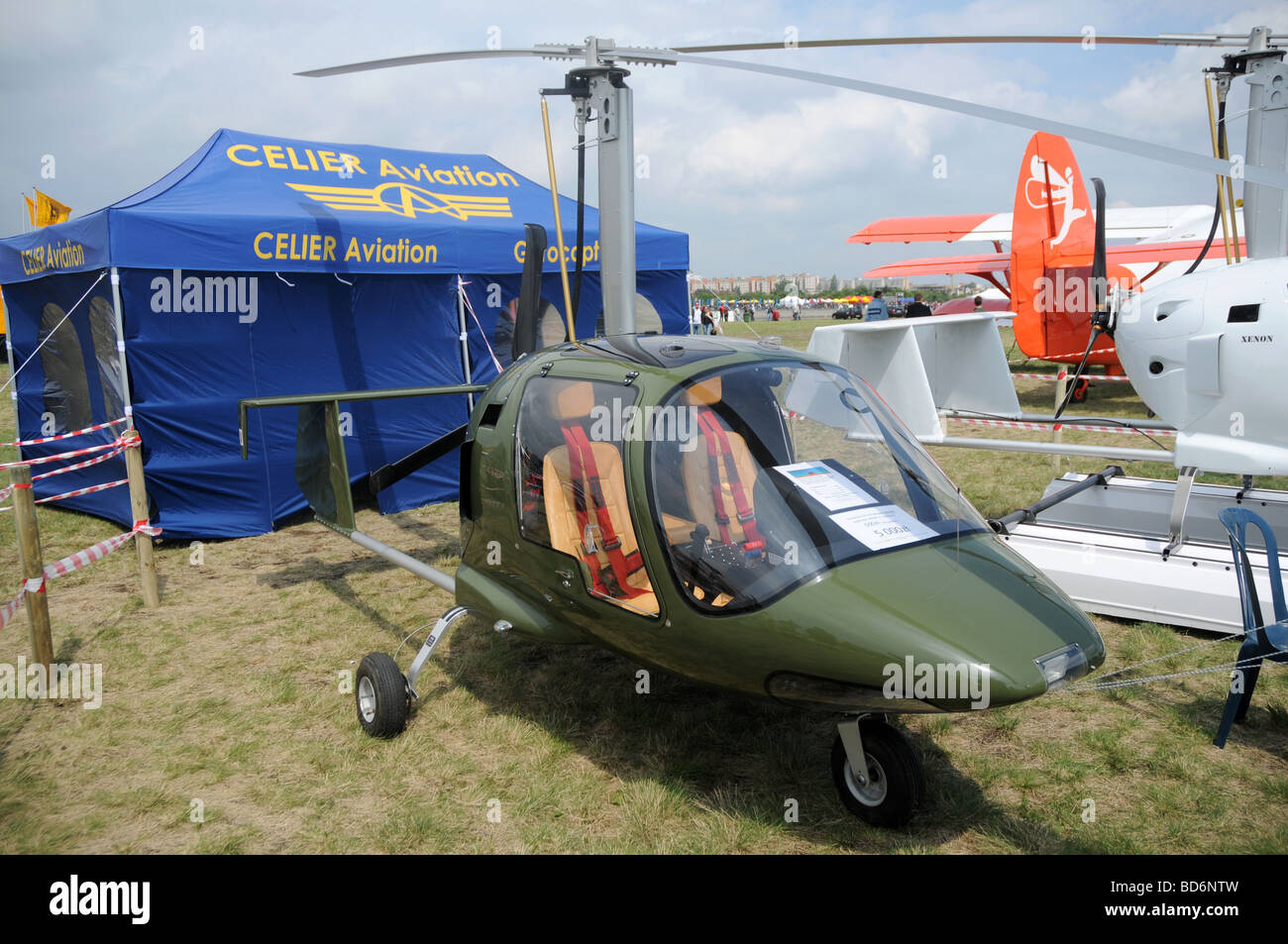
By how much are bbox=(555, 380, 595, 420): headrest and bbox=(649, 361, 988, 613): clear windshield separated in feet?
1.85

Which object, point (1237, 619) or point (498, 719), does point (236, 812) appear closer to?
point (498, 719)

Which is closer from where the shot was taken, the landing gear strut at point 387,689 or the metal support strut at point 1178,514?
the landing gear strut at point 387,689

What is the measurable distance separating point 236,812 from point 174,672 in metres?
1.78

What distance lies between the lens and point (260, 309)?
7.78 metres

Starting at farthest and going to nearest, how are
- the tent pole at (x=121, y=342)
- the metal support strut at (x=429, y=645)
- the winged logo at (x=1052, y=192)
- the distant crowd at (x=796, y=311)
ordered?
the distant crowd at (x=796, y=311), the winged logo at (x=1052, y=192), the tent pole at (x=121, y=342), the metal support strut at (x=429, y=645)

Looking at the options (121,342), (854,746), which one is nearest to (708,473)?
(854,746)

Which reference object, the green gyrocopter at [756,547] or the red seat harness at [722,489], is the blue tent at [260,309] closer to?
the green gyrocopter at [756,547]

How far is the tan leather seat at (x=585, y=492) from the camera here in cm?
333

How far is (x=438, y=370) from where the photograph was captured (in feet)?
29.3

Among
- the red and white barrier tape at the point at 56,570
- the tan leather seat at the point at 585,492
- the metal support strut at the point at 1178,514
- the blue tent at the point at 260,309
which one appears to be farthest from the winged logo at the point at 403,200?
the metal support strut at the point at 1178,514

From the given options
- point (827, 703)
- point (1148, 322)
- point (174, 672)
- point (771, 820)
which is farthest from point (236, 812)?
point (1148, 322)

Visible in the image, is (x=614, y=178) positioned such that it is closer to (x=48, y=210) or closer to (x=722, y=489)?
(x=722, y=489)

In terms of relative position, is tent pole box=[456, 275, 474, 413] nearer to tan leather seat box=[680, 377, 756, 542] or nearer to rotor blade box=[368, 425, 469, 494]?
rotor blade box=[368, 425, 469, 494]

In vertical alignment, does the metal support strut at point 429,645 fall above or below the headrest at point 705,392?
below
